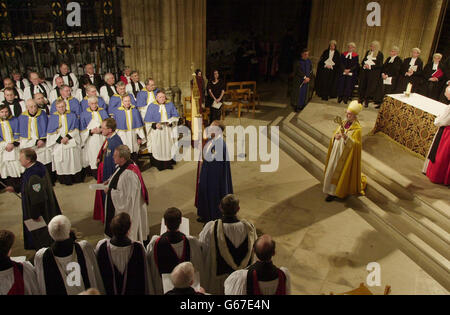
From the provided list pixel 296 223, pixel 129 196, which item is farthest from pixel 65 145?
pixel 296 223

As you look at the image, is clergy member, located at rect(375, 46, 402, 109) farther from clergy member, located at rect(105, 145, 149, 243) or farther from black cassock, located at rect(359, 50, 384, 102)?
clergy member, located at rect(105, 145, 149, 243)

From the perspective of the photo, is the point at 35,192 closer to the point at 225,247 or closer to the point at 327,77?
the point at 225,247

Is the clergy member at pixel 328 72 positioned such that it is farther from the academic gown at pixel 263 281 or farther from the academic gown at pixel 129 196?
the academic gown at pixel 263 281

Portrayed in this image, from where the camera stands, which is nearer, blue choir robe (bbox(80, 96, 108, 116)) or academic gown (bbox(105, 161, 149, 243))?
academic gown (bbox(105, 161, 149, 243))

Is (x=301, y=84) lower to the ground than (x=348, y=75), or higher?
lower

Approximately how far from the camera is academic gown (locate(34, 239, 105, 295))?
Result: 11.3ft

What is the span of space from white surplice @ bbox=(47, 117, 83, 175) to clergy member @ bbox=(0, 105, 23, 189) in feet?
1.69

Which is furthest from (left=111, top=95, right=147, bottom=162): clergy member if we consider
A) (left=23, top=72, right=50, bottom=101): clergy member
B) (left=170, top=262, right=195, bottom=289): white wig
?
(left=170, top=262, right=195, bottom=289): white wig

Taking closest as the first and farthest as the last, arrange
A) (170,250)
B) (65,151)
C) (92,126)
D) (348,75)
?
1. (170,250)
2. (65,151)
3. (92,126)
4. (348,75)

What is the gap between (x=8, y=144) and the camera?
6500 mm

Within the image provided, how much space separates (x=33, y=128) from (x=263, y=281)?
5.12 m

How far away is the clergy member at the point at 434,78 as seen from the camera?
8625 millimetres

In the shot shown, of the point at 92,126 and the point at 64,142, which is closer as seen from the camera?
the point at 64,142

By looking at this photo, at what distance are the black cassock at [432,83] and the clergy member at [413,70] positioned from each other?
0.38ft
